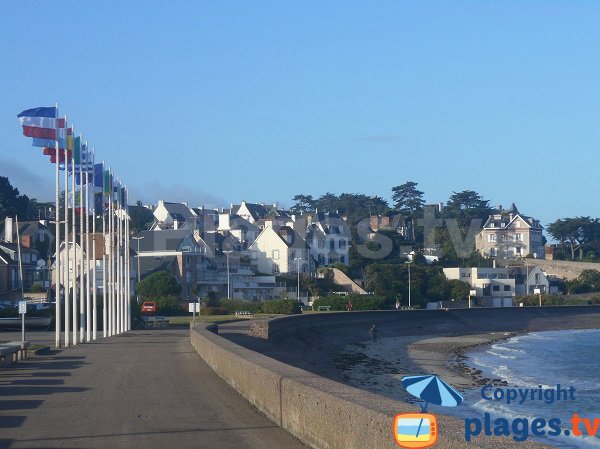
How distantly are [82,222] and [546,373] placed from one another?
23760 mm

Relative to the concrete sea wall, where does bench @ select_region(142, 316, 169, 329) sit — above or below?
below

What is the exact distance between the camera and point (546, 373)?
44906 mm

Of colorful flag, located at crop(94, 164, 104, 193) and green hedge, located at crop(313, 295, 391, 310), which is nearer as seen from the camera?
colorful flag, located at crop(94, 164, 104, 193)

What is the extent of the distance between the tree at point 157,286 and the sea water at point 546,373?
34.2m

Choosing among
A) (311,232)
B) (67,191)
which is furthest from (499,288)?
(67,191)

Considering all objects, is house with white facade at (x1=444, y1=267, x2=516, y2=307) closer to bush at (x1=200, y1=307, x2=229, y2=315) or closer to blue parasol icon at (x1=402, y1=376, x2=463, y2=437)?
bush at (x1=200, y1=307, x2=229, y2=315)

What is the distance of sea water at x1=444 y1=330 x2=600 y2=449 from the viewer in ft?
84.0

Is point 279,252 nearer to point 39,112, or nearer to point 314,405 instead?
point 39,112

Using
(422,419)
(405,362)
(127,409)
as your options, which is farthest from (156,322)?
(422,419)

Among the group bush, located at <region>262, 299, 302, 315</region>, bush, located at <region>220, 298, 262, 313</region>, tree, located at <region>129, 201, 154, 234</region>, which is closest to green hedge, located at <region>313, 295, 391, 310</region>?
bush, located at <region>220, 298, 262, 313</region>

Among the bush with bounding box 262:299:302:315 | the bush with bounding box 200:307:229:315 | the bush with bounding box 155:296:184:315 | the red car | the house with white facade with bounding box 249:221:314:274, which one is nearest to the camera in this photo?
the red car

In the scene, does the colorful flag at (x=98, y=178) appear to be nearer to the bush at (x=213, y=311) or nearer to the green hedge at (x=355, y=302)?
the bush at (x=213, y=311)

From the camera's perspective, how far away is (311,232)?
124000 mm

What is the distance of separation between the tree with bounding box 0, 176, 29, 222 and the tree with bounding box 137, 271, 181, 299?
40.9 meters
